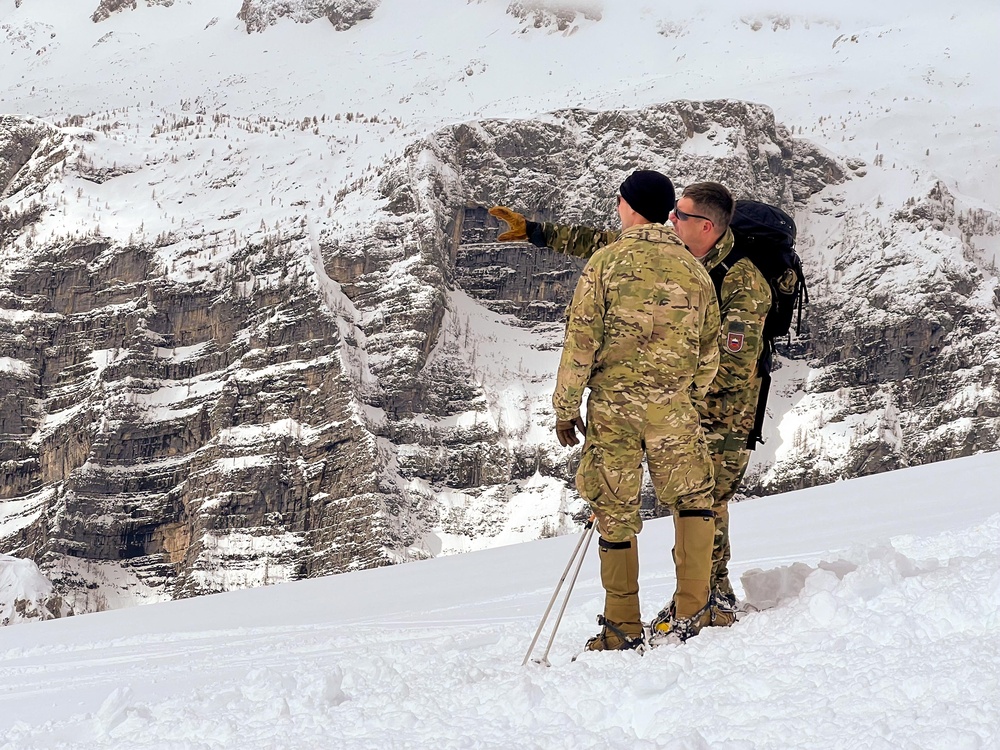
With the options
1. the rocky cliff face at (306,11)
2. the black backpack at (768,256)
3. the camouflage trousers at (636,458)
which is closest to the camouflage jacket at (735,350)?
the black backpack at (768,256)

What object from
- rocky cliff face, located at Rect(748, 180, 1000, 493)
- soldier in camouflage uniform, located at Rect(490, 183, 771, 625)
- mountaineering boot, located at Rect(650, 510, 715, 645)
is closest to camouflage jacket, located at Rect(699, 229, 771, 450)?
soldier in camouflage uniform, located at Rect(490, 183, 771, 625)

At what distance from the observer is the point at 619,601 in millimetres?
4742

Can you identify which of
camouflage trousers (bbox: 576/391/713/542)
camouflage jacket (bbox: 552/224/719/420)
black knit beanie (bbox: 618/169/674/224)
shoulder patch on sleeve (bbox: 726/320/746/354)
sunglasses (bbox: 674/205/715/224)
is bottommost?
camouflage trousers (bbox: 576/391/713/542)

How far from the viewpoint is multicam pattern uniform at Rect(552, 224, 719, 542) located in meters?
4.76

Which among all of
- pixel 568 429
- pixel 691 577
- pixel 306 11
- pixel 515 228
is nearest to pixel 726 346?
pixel 568 429

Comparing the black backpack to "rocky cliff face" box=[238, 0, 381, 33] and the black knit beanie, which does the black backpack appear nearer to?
the black knit beanie

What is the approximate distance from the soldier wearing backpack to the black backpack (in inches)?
2.5

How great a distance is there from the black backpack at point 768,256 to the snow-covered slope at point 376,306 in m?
111

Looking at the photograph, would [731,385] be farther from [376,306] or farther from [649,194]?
[376,306]

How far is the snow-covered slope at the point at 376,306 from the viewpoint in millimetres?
120562

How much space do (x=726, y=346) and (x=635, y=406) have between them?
0.80m

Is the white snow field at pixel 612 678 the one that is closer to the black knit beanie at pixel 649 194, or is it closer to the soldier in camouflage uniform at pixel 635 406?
the soldier in camouflage uniform at pixel 635 406

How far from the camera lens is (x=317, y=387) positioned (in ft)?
408

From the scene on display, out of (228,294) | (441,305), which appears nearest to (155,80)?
(228,294)
